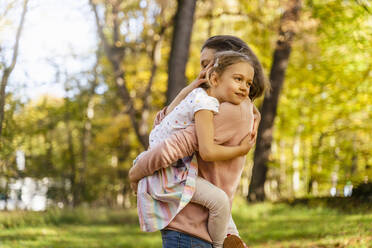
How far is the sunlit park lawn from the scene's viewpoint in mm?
5957

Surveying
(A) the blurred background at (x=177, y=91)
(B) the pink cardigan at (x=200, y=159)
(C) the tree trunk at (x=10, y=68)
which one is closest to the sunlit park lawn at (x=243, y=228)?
(A) the blurred background at (x=177, y=91)

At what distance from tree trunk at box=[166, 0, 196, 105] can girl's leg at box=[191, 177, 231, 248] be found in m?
6.44

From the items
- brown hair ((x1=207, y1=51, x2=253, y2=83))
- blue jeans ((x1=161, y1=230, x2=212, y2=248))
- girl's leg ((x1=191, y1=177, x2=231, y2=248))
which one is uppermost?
brown hair ((x1=207, y1=51, x2=253, y2=83))

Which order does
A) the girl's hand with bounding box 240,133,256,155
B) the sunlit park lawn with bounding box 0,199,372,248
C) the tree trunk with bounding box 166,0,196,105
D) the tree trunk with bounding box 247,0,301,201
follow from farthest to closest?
1. the tree trunk with bounding box 247,0,301,201
2. the tree trunk with bounding box 166,0,196,105
3. the sunlit park lawn with bounding box 0,199,372,248
4. the girl's hand with bounding box 240,133,256,155

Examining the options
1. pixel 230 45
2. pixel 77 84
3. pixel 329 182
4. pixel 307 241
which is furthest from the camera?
pixel 77 84

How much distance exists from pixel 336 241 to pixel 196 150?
13.3 ft

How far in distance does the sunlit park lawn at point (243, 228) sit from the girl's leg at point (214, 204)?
124 inches

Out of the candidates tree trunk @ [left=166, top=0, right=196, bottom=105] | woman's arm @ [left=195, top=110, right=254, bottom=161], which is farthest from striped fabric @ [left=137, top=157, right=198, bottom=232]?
tree trunk @ [left=166, top=0, right=196, bottom=105]

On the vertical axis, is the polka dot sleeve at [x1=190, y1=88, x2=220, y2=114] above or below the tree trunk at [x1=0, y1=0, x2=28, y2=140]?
below

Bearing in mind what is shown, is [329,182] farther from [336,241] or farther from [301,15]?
[301,15]

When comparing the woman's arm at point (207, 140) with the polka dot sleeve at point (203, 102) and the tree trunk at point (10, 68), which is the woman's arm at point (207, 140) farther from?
the tree trunk at point (10, 68)

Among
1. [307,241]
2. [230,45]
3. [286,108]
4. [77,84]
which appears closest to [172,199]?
[230,45]

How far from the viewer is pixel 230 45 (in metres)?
2.24

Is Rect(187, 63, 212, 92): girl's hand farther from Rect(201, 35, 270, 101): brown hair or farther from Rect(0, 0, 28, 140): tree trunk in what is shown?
Rect(0, 0, 28, 140): tree trunk
